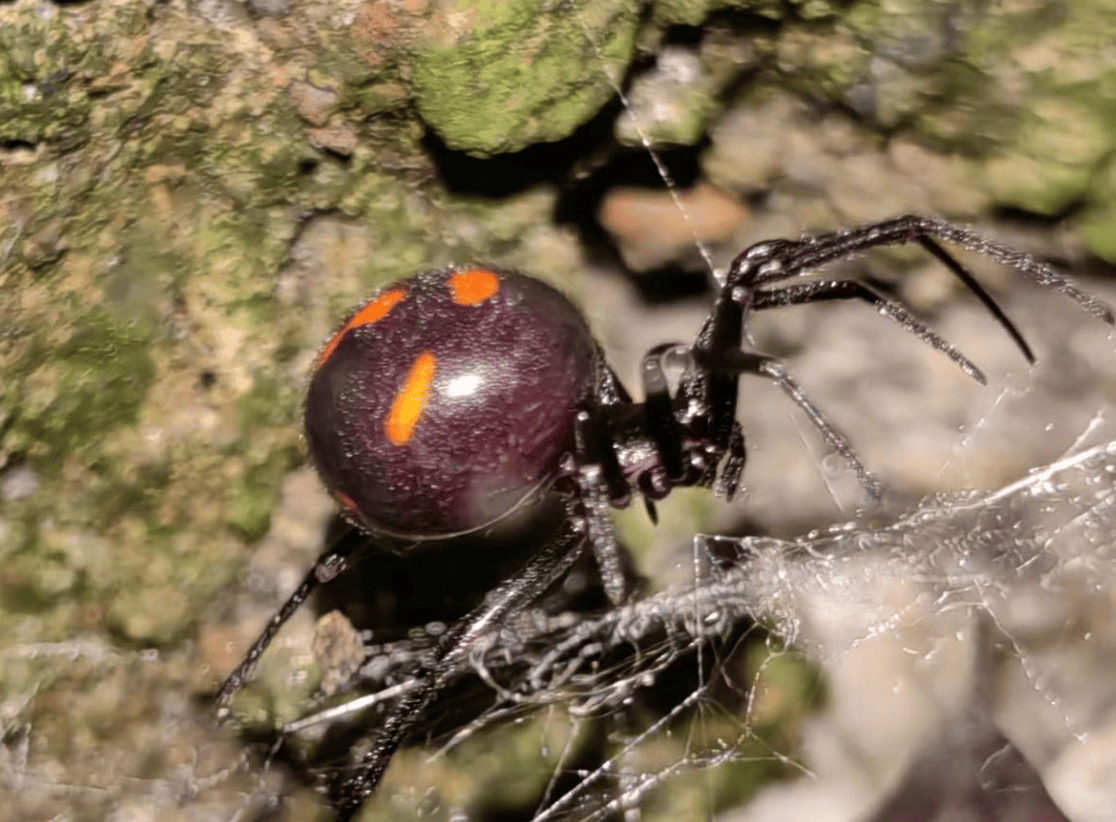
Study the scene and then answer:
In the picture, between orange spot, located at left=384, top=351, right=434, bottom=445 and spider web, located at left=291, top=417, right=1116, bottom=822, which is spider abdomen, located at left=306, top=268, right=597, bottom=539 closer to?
orange spot, located at left=384, top=351, right=434, bottom=445

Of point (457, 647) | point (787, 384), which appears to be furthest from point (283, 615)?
point (787, 384)

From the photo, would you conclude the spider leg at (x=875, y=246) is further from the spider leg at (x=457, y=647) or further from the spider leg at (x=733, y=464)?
the spider leg at (x=457, y=647)

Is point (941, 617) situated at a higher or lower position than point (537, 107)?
lower

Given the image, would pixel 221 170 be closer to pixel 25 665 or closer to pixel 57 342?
pixel 57 342

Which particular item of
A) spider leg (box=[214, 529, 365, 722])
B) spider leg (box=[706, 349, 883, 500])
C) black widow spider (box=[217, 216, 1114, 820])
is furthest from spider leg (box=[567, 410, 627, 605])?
spider leg (box=[214, 529, 365, 722])

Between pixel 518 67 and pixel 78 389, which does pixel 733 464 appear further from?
pixel 78 389

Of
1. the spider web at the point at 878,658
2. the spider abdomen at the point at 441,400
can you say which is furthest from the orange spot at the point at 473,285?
the spider web at the point at 878,658

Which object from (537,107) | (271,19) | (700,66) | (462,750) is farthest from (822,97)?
(462,750)
